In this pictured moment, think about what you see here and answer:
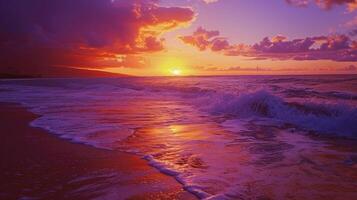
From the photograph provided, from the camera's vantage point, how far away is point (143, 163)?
5516mm

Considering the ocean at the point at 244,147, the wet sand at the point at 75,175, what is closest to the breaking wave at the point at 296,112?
the ocean at the point at 244,147

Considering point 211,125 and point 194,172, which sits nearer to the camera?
point 194,172

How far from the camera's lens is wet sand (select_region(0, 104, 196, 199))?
404 cm

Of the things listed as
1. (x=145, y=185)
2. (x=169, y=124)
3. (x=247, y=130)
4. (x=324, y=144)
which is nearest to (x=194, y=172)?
(x=145, y=185)

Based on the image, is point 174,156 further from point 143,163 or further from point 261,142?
point 261,142

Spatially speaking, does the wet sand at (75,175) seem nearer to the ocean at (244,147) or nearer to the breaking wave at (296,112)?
the ocean at (244,147)

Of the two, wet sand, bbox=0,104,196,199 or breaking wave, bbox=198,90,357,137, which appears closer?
wet sand, bbox=0,104,196,199

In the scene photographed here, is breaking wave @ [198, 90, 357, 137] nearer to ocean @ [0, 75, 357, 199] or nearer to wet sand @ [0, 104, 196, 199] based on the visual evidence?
ocean @ [0, 75, 357, 199]

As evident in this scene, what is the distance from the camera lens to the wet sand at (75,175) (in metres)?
4.04

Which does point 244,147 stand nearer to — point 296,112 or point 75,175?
point 75,175

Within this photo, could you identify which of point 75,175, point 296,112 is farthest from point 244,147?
point 296,112

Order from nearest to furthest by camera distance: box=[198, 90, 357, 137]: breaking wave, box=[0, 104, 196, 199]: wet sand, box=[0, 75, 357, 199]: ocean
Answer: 1. box=[0, 104, 196, 199]: wet sand
2. box=[0, 75, 357, 199]: ocean
3. box=[198, 90, 357, 137]: breaking wave

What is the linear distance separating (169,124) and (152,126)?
586 millimetres

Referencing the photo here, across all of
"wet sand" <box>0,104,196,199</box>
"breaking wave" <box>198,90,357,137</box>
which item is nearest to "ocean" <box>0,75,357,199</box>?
"breaking wave" <box>198,90,357,137</box>
